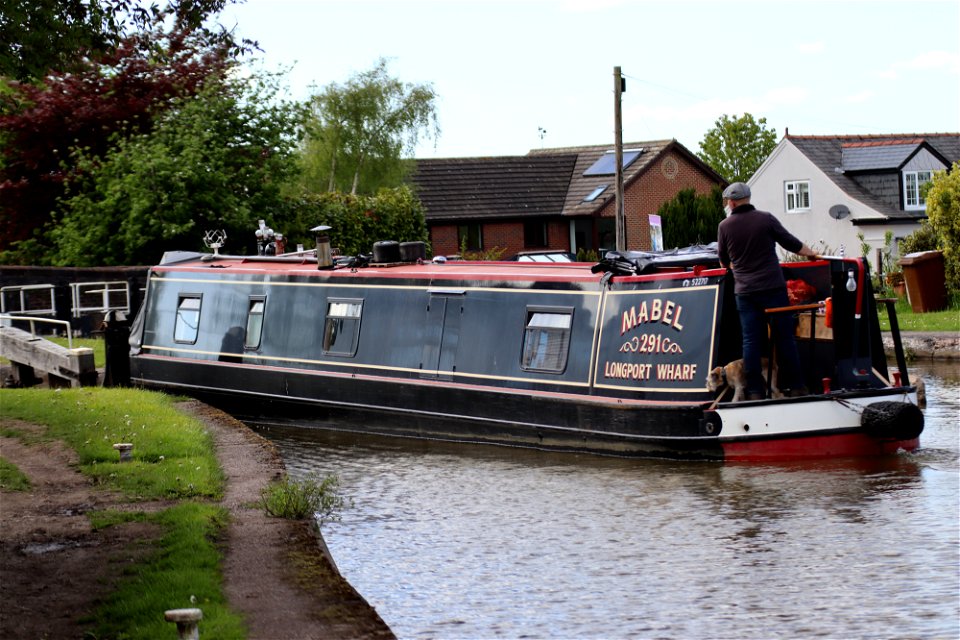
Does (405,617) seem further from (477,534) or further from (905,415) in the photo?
(905,415)

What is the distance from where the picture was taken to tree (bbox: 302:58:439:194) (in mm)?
50438

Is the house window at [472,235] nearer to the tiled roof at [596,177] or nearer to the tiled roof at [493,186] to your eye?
the tiled roof at [493,186]

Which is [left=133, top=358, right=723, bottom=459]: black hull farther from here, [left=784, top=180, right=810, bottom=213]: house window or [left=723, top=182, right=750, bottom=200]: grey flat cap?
[left=784, top=180, right=810, bottom=213]: house window

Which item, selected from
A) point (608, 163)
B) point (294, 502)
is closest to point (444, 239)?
point (608, 163)

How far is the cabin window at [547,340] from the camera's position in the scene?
13.1 meters

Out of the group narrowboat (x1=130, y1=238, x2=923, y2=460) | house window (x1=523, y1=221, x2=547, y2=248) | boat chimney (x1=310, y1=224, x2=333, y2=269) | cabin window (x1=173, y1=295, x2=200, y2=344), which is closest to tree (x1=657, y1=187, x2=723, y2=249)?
house window (x1=523, y1=221, x2=547, y2=248)

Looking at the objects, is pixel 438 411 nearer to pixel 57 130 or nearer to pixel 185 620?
pixel 185 620

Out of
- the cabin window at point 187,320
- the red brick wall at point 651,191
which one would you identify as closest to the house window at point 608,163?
the red brick wall at point 651,191

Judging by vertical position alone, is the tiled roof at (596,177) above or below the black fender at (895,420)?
above

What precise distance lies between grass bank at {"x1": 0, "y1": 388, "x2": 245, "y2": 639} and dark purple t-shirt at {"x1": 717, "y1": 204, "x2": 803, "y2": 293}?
4.55 m

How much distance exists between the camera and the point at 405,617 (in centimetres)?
739

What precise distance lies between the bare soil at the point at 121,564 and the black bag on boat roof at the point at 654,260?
391 centimetres

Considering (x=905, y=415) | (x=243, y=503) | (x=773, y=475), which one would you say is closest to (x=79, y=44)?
(x=243, y=503)

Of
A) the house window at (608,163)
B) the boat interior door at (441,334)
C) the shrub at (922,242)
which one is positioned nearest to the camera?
the boat interior door at (441,334)
